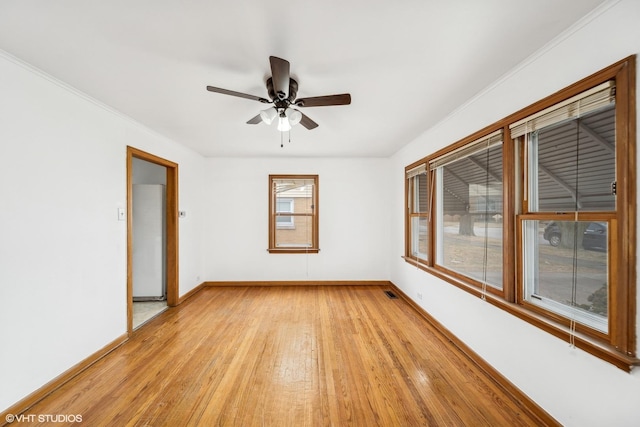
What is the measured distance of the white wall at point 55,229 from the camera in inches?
67.0

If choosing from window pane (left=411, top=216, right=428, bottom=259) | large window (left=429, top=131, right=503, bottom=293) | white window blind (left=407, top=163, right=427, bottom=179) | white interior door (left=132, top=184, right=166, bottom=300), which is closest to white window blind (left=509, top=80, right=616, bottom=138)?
large window (left=429, top=131, right=503, bottom=293)

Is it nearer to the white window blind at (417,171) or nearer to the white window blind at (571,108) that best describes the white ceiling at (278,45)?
the white window blind at (571,108)

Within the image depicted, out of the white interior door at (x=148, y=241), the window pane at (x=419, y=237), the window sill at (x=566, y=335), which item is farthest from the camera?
the white interior door at (x=148, y=241)

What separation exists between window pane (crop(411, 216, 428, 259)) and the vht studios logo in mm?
3859

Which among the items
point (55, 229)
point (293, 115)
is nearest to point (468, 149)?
point (293, 115)

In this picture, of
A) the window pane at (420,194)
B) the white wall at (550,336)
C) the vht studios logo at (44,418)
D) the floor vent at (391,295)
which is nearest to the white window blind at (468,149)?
the white wall at (550,336)

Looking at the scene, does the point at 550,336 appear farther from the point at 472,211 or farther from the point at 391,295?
the point at 391,295

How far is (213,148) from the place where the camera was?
13.4 ft

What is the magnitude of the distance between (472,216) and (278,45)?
95.5 inches

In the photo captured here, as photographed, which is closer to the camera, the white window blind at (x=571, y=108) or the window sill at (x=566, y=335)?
the window sill at (x=566, y=335)

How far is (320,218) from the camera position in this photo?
→ 478cm

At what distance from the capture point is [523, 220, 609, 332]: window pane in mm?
1417

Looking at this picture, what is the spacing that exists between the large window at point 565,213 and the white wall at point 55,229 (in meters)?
3.57

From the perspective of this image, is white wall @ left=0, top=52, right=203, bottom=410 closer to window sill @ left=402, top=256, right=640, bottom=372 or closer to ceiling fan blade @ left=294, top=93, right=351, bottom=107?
ceiling fan blade @ left=294, top=93, right=351, bottom=107
